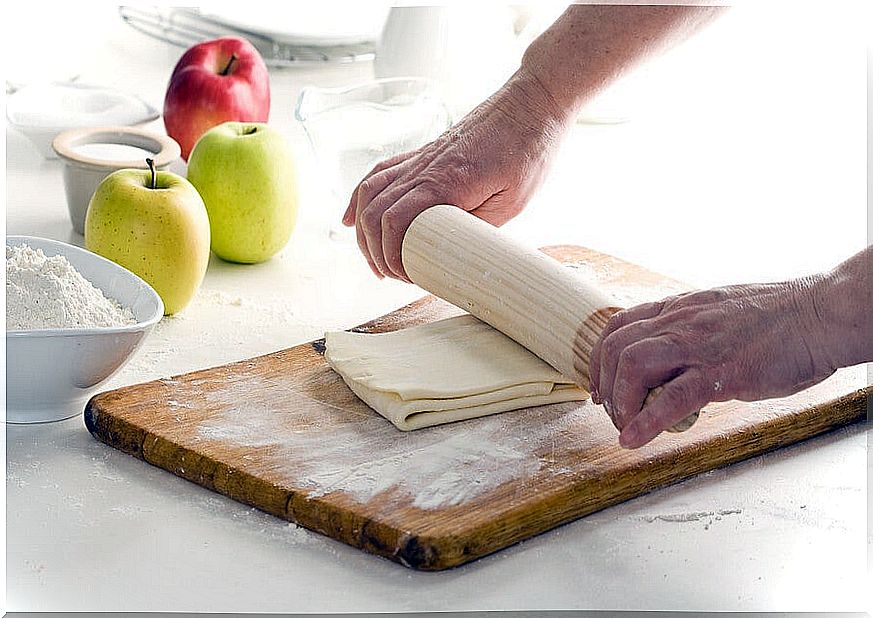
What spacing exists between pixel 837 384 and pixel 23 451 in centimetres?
75

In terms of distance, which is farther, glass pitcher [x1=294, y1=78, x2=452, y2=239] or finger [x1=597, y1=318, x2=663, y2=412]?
glass pitcher [x1=294, y1=78, x2=452, y2=239]

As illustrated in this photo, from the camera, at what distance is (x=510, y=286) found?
1188mm

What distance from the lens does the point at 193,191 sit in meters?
1.35

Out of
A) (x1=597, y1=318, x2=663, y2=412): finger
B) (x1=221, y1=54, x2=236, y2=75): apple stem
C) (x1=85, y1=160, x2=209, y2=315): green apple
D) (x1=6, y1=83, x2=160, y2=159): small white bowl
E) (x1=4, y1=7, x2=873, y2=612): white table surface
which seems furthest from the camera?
(x1=221, y1=54, x2=236, y2=75): apple stem

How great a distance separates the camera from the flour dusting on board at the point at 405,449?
38.8 inches

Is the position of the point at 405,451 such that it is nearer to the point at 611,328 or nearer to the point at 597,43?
the point at 611,328

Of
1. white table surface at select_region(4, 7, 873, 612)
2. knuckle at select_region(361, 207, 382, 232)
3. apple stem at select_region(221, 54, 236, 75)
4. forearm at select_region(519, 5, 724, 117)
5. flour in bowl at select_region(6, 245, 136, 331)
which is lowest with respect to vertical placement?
white table surface at select_region(4, 7, 873, 612)

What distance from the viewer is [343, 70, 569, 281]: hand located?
1338mm

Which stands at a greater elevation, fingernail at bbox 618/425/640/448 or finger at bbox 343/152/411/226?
finger at bbox 343/152/411/226

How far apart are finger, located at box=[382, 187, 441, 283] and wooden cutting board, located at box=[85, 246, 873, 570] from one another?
0.55 feet

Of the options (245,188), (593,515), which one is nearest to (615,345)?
(593,515)

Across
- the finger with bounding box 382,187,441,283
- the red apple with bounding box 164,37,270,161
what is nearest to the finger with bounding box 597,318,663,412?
the finger with bounding box 382,187,441,283

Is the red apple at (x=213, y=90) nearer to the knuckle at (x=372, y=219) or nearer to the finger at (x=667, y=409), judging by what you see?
the knuckle at (x=372, y=219)

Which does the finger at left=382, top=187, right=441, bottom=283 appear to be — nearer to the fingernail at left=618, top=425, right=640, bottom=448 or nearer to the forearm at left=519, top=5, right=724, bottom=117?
the forearm at left=519, top=5, right=724, bottom=117
